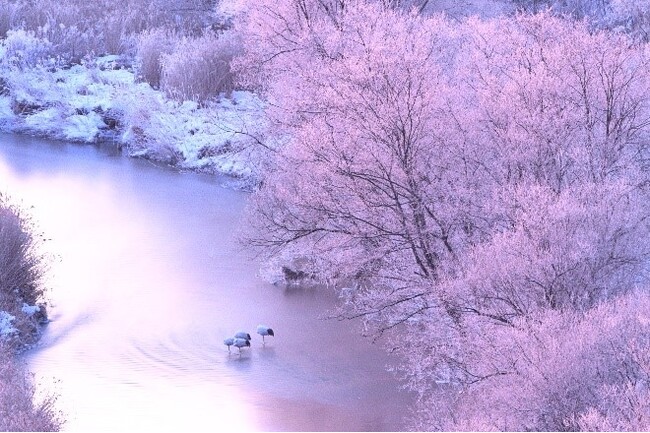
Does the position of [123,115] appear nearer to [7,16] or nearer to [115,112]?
[115,112]

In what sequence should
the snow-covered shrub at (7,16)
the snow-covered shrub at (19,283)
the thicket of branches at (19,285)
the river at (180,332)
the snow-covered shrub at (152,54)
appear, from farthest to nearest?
the snow-covered shrub at (7,16) < the snow-covered shrub at (152,54) < the snow-covered shrub at (19,283) < the thicket of branches at (19,285) < the river at (180,332)

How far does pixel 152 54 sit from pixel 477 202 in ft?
52.1

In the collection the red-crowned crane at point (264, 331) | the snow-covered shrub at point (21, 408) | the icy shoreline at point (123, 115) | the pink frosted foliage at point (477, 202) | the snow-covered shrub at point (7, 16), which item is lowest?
the icy shoreline at point (123, 115)

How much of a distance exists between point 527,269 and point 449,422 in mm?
1689

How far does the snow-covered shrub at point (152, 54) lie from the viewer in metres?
26.0

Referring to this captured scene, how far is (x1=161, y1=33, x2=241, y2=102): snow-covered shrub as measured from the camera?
24484 mm

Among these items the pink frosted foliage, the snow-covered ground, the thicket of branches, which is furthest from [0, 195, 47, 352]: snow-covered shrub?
the snow-covered ground

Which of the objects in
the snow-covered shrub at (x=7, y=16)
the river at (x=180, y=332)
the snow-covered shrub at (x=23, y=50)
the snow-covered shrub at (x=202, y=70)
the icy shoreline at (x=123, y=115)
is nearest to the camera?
the river at (x=180, y=332)

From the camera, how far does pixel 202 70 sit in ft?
80.6

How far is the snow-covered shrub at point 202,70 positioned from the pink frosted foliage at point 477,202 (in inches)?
373

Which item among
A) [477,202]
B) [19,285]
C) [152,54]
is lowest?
[19,285]

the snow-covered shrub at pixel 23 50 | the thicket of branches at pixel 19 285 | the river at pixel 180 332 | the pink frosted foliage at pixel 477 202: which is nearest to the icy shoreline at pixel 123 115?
the snow-covered shrub at pixel 23 50

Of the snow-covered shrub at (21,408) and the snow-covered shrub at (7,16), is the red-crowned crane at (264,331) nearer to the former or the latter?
the snow-covered shrub at (21,408)

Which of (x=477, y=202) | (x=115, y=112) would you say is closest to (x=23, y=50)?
(x=115, y=112)
